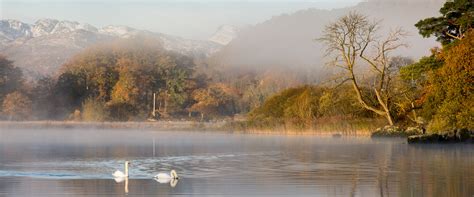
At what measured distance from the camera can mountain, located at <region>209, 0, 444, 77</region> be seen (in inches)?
5059

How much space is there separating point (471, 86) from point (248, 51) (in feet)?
352

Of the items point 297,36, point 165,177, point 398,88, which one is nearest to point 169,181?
point 165,177

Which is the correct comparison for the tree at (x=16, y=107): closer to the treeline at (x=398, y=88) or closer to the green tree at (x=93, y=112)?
the green tree at (x=93, y=112)

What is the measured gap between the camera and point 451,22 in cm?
4047

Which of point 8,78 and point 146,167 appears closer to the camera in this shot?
point 146,167

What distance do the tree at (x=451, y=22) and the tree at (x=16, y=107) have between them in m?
46.2

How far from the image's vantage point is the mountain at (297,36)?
128500 millimetres

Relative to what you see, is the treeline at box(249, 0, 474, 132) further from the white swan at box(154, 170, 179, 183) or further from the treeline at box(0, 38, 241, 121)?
the treeline at box(0, 38, 241, 121)

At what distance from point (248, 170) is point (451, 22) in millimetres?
20474

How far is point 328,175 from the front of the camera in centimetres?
2109

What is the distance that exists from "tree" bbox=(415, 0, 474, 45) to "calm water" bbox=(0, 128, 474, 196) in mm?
6987

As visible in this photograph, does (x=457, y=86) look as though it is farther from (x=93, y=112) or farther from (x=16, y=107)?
(x=16, y=107)

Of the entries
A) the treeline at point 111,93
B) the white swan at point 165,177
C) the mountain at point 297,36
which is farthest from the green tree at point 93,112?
the white swan at point 165,177

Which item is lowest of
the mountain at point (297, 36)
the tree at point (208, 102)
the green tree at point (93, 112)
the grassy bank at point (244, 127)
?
the grassy bank at point (244, 127)
